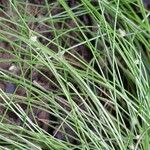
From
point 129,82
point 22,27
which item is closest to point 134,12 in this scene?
point 129,82

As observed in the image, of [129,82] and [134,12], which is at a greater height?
[134,12]

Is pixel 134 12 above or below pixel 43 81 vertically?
above

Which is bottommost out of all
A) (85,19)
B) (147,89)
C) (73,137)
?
(73,137)

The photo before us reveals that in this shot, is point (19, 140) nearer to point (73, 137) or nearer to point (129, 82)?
point (73, 137)

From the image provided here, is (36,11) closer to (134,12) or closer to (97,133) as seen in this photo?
(134,12)

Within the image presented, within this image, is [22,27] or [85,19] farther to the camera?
[85,19]

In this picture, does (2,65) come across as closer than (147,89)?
No

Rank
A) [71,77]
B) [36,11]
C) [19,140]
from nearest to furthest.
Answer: [19,140] < [71,77] < [36,11]

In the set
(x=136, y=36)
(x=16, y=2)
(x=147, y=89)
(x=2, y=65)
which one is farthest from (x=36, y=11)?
(x=147, y=89)

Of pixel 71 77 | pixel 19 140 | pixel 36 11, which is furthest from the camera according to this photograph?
pixel 36 11
